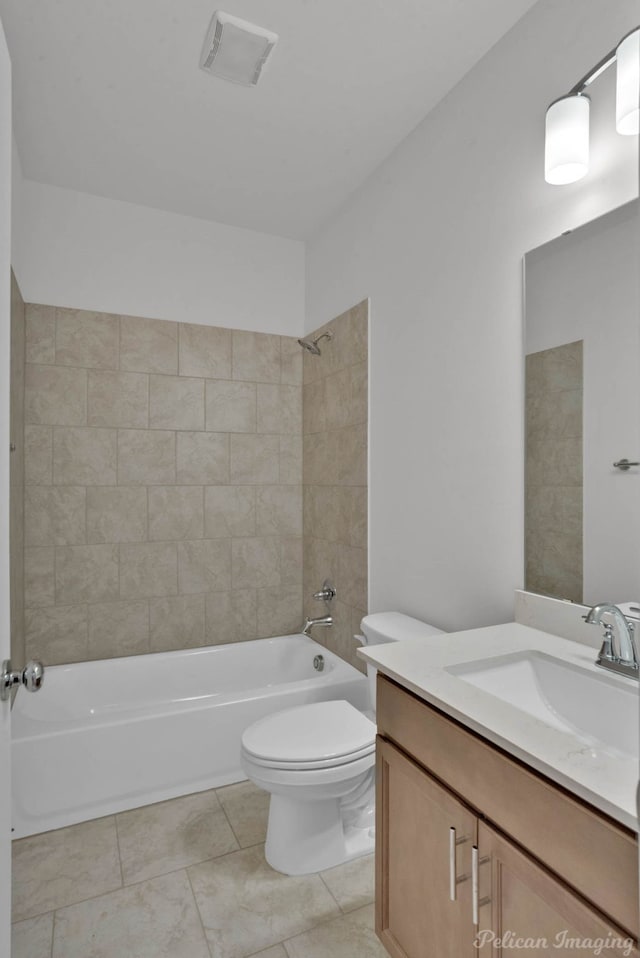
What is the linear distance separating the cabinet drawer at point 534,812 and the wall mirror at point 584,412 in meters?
0.58

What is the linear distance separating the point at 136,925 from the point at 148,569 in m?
1.53

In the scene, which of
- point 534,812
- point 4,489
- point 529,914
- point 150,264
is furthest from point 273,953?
point 150,264

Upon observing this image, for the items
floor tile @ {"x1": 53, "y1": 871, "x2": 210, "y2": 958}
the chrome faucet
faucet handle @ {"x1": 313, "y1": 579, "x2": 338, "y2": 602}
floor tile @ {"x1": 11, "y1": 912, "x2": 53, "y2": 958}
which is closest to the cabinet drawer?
the chrome faucet

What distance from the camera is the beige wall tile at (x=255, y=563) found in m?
2.94

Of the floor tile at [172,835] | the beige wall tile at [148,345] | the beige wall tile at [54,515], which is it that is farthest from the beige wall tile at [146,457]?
the floor tile at [172,835]

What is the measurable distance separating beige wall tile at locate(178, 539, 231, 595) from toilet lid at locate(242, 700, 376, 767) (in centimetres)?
112

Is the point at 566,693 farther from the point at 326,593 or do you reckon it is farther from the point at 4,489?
the point at 326,593

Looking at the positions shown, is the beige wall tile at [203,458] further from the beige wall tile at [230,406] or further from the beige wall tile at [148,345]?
the beige wall tile at [148,345]

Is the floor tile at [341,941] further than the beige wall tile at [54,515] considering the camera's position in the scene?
No

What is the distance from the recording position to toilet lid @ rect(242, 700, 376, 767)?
1.62 m

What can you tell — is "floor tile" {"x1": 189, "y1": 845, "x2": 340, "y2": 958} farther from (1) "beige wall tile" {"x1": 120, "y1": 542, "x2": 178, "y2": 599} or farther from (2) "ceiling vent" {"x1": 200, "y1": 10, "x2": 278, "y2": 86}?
(2) "ceiling vent" {"x1": 200, "y1": 10, "x2": 278, "y2": 86}

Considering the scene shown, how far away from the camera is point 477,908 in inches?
37.4

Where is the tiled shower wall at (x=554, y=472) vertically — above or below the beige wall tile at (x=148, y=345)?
below

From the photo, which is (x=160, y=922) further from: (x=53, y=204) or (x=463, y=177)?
(x=53, y=204)
